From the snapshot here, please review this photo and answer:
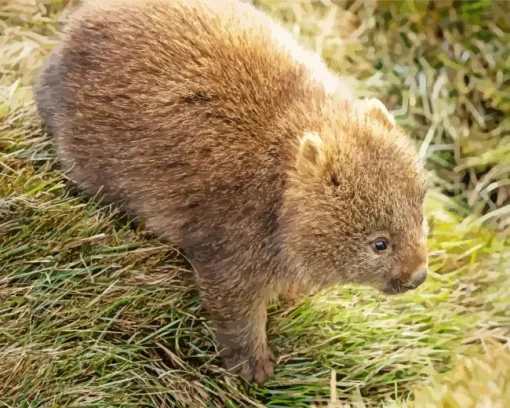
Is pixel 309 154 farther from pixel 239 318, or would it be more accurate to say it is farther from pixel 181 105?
pixel 239 318

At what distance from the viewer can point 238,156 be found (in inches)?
120

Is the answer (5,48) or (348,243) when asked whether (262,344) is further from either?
(5,48)

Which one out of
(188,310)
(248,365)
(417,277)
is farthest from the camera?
(188,310)

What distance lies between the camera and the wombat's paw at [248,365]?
322cm

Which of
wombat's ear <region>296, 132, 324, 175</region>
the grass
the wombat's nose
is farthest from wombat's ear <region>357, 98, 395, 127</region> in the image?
the grass

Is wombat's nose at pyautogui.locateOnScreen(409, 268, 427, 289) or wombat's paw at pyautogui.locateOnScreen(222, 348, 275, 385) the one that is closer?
wombat's nose at pyautogui.locateOnScreen(409, 268, 427, 289)

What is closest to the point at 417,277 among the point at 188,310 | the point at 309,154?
the point at 309,154

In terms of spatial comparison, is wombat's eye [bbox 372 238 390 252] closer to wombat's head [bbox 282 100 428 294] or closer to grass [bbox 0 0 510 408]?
wombat's head [bbox 282 100 428 294]

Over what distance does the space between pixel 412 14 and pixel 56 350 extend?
2977 millimetres

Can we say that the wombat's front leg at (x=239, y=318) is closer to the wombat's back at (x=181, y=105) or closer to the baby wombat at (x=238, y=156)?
the baby wombat at (x=238, y=156)

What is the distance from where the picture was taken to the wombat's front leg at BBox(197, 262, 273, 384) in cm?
311

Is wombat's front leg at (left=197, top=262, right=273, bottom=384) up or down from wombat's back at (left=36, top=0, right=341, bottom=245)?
down

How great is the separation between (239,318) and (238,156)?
72 cm

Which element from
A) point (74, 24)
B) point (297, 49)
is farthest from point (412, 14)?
point (74, 24)
